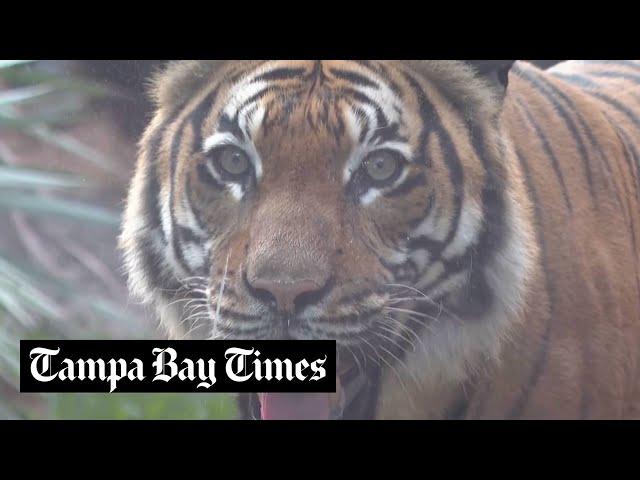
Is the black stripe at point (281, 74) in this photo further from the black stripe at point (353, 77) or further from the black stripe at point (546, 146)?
the black stripe at point (546, 146)

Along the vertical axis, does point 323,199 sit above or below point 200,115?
below

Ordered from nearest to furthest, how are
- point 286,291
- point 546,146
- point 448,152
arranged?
point 286,291, point 448,152, point 546,146

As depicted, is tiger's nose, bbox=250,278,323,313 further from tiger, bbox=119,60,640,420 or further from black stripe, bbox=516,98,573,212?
black stripe, bbox=516,98,573,212

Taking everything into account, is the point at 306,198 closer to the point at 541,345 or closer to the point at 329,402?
the point at 329,402

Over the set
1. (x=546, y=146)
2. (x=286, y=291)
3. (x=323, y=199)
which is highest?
(x=546, y=146)

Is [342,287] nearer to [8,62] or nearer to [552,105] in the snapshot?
[552,105]

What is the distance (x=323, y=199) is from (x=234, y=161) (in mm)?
146

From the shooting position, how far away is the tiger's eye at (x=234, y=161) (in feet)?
4.64

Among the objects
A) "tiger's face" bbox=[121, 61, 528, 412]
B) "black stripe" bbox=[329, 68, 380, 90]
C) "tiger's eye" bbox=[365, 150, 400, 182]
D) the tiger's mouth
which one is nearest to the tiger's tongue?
the tiger's mouth

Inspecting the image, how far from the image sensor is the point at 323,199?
1384mm

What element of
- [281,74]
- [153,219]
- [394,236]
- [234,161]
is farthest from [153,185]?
[394,236]

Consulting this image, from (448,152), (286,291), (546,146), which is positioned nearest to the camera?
(286,291)
